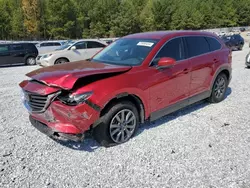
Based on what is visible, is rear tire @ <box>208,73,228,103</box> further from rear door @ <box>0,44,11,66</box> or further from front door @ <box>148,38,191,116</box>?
rear door @ <box>0,44,11,66</box>

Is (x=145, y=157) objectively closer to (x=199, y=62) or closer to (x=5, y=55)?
(x=199, y=62)

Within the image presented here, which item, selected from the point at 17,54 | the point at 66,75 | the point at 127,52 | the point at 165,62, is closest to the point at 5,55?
the point at 17,54

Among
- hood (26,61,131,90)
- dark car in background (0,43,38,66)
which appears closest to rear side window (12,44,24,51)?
dark car in background (0,43,38,66)

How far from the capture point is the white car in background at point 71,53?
1131cm

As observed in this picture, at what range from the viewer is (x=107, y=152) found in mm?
3385

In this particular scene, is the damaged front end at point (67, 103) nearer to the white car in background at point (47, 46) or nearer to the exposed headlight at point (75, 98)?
the exposed headlight at point (75, 98)

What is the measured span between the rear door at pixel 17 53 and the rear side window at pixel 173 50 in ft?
41.4

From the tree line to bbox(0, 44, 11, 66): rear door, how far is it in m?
49.1

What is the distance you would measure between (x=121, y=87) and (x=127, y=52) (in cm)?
109

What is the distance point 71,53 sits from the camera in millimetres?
11602

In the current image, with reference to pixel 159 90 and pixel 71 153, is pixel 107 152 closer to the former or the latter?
pixel 71 153

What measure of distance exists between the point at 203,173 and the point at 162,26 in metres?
77.5

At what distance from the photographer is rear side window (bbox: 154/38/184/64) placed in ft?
13.0

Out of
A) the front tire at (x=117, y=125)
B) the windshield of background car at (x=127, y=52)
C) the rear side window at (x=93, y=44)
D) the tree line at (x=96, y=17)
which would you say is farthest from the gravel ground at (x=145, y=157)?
the tree line at (x=96, y=17)
